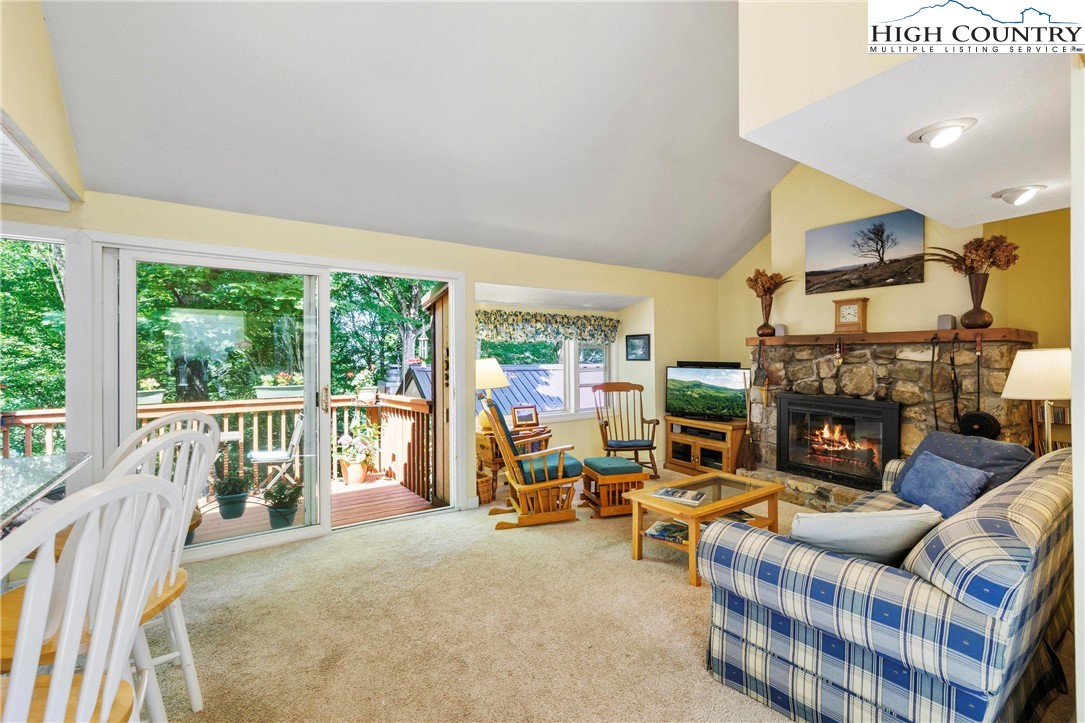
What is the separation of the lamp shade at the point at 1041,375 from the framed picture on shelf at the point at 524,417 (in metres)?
3.57

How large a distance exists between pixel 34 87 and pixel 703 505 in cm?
381

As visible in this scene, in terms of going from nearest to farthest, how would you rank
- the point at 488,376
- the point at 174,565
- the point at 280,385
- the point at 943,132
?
the point at 174,565 → the point at 943,132 → the point at 280,385 → the point at 488,376

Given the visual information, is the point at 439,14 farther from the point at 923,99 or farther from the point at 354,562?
the point at 354,562

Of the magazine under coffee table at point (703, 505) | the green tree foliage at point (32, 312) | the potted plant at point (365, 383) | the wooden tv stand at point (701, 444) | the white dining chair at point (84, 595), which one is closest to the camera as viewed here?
the white dining chair at point (84, 595)

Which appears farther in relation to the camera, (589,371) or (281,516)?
(589,371)

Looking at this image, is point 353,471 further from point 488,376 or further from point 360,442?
point 488,376

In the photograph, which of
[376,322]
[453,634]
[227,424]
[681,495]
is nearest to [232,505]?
[227,424]

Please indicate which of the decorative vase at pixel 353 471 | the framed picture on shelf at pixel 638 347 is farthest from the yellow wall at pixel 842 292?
the decorative vase at pixel 353 471

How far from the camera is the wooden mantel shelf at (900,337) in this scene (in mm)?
3223

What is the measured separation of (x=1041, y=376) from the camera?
99.1 inches

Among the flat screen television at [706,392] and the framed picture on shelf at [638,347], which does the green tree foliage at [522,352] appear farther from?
the flat screen television at [706,392]

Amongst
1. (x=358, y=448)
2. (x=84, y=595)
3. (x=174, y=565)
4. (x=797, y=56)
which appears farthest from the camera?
(x=358, y=448)

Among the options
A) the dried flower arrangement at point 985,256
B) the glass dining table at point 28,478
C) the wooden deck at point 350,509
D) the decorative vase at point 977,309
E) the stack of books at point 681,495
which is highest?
the dried flower arrangement at point 985,256

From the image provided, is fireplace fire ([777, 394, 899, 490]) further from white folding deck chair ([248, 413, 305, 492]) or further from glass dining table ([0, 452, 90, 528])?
glass dining table ([0, 452, 90, 528])
